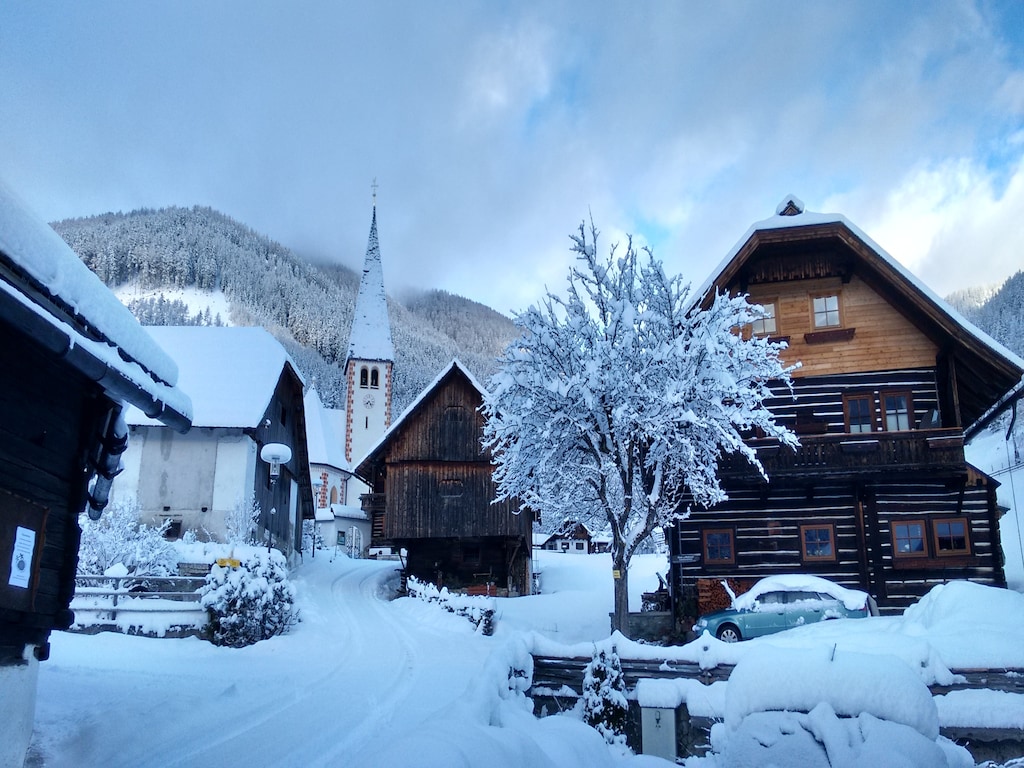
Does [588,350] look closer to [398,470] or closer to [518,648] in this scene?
[518,648]

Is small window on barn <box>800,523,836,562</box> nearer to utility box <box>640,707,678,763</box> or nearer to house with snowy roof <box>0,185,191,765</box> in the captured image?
utility box <box>640,707,678,763</box>

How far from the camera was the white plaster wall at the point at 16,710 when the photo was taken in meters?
8.27

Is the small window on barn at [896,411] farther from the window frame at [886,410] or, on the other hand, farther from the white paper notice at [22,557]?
the white paper notice at [22,557]

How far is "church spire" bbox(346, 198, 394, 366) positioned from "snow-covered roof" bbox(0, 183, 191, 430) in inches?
3010

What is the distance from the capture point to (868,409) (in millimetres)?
23266

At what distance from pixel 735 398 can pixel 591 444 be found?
3.65 metres

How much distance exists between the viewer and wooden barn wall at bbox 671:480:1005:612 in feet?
72.0

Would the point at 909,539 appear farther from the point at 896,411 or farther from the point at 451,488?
the point at 451,488

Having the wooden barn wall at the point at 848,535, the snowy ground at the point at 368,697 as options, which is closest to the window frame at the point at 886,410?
the wooden barn wall at the point at 848,535

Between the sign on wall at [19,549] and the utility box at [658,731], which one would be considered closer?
the sign on wall at [19,549]

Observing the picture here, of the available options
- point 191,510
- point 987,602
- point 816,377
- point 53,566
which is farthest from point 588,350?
point 191,510

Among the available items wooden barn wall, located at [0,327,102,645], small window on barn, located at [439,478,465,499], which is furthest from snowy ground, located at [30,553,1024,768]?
small window on barn, located at [439,478,465,499]

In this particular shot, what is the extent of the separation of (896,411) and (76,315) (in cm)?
2167

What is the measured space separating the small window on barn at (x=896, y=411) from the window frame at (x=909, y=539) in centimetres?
258
